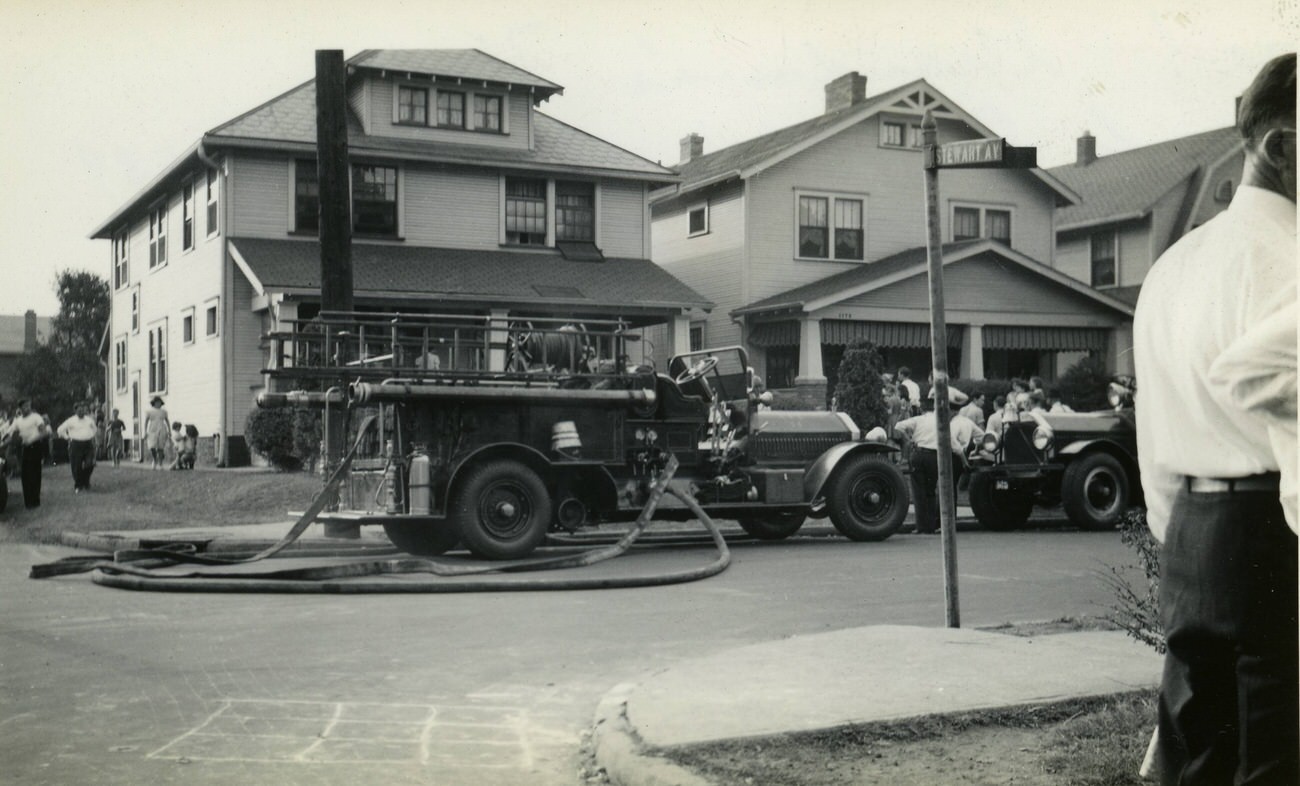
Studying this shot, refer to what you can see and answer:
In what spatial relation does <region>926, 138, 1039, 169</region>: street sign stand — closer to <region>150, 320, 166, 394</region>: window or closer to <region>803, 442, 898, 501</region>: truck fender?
<region>803, 442, 898, 501</region>: truck fender

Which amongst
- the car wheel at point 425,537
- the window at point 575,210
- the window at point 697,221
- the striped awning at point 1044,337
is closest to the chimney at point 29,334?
the window at point 575,210

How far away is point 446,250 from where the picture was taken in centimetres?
2383

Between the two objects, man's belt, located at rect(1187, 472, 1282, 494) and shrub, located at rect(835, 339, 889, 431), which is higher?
shrub, located at rect(835, 339, 889, 431)

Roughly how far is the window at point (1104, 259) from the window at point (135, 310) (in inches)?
713

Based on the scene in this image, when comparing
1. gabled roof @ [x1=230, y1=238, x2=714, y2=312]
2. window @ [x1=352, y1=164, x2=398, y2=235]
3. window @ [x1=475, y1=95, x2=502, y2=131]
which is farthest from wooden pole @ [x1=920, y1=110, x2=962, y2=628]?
window @ [x1=475, y1=95, x2=502, y2=131]

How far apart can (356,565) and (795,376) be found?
52.3ft

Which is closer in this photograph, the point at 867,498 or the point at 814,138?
the point at 867,498

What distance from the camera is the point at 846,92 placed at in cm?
2912

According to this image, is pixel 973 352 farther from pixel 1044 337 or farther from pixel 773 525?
pixel 773 525

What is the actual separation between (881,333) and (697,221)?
20.0 feet

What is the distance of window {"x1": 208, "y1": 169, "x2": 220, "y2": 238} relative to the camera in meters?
19.4

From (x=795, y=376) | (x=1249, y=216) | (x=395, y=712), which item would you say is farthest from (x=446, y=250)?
(x=1249, y=216)

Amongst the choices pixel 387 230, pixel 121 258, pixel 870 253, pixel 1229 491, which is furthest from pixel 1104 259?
pixel 1229 491

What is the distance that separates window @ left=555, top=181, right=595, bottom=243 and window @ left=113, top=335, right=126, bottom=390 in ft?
28.9
